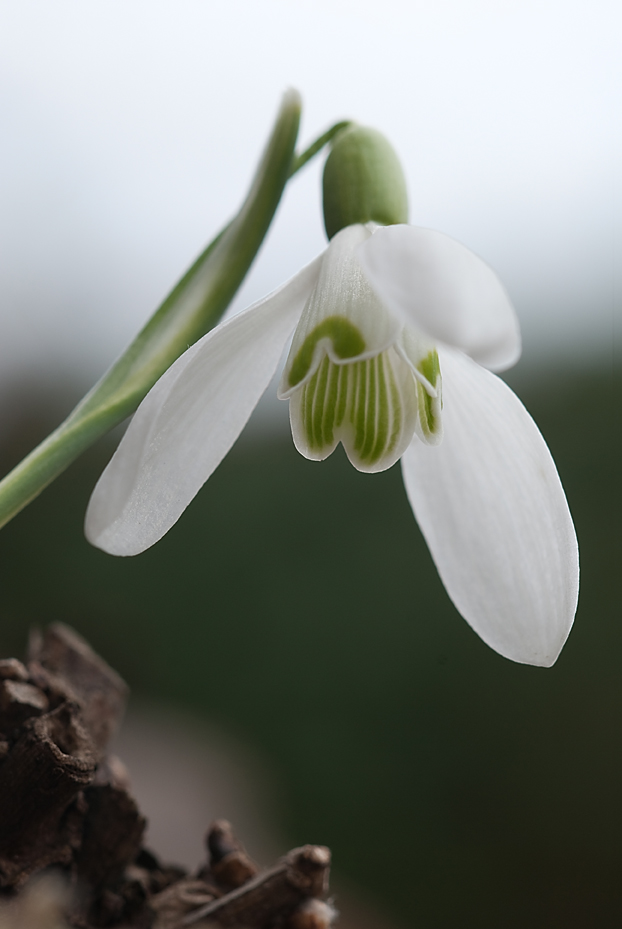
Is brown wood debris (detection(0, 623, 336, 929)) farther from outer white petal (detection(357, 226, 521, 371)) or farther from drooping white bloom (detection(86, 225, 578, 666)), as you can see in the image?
outer white petal (detection(357, 226, 521, 371))

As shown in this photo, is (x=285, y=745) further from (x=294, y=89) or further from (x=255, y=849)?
(x=294, y=89)

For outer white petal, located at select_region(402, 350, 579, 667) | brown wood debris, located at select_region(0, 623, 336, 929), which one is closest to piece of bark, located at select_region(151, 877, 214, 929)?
brown wood debris, located at select_region(0, 623, 336, 929)

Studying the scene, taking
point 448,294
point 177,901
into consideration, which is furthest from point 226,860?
point 448,294

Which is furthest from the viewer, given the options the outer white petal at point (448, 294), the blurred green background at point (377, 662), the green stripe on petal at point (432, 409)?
the blurred green background at point (377, 662)

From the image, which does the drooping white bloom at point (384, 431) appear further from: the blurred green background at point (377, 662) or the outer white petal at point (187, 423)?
the blurred green background at point (377, 662)

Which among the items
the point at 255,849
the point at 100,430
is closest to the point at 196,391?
the point at 100,430

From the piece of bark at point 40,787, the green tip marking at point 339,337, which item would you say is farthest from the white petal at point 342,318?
the piece of bark at point 40,787
